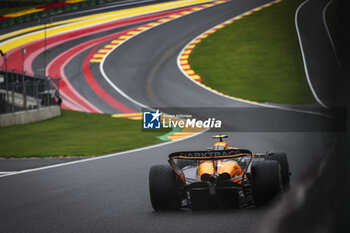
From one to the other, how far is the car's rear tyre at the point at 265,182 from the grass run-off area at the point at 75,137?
26.8 ft

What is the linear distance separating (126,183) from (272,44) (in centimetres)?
3024

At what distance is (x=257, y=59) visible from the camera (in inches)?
1425

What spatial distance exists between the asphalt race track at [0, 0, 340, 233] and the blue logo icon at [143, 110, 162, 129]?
1.29 meters

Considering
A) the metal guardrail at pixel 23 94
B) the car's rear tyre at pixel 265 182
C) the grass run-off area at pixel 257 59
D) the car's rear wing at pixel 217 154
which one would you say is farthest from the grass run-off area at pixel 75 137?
the grass run-off area at pixel 257 59

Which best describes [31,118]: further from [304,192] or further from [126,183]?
[304,192]

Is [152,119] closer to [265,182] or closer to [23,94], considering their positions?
[23,94]

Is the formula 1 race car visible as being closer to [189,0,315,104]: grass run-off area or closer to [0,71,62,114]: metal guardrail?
[0,71,62,114]: metal guardrail

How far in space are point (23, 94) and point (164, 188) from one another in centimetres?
1666

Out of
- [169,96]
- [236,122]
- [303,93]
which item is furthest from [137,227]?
[303,93]

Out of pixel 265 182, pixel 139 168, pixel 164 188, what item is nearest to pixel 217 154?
pixel 265 182

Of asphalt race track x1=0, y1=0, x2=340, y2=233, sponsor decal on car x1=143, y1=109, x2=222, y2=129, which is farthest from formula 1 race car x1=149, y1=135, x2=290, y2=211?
sponsor decal on car x1=143, y1=109, x2=222, y2=129

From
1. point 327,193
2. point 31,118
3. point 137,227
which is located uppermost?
point 327,193

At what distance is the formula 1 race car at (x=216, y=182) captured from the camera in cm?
679

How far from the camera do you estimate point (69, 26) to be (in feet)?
149
